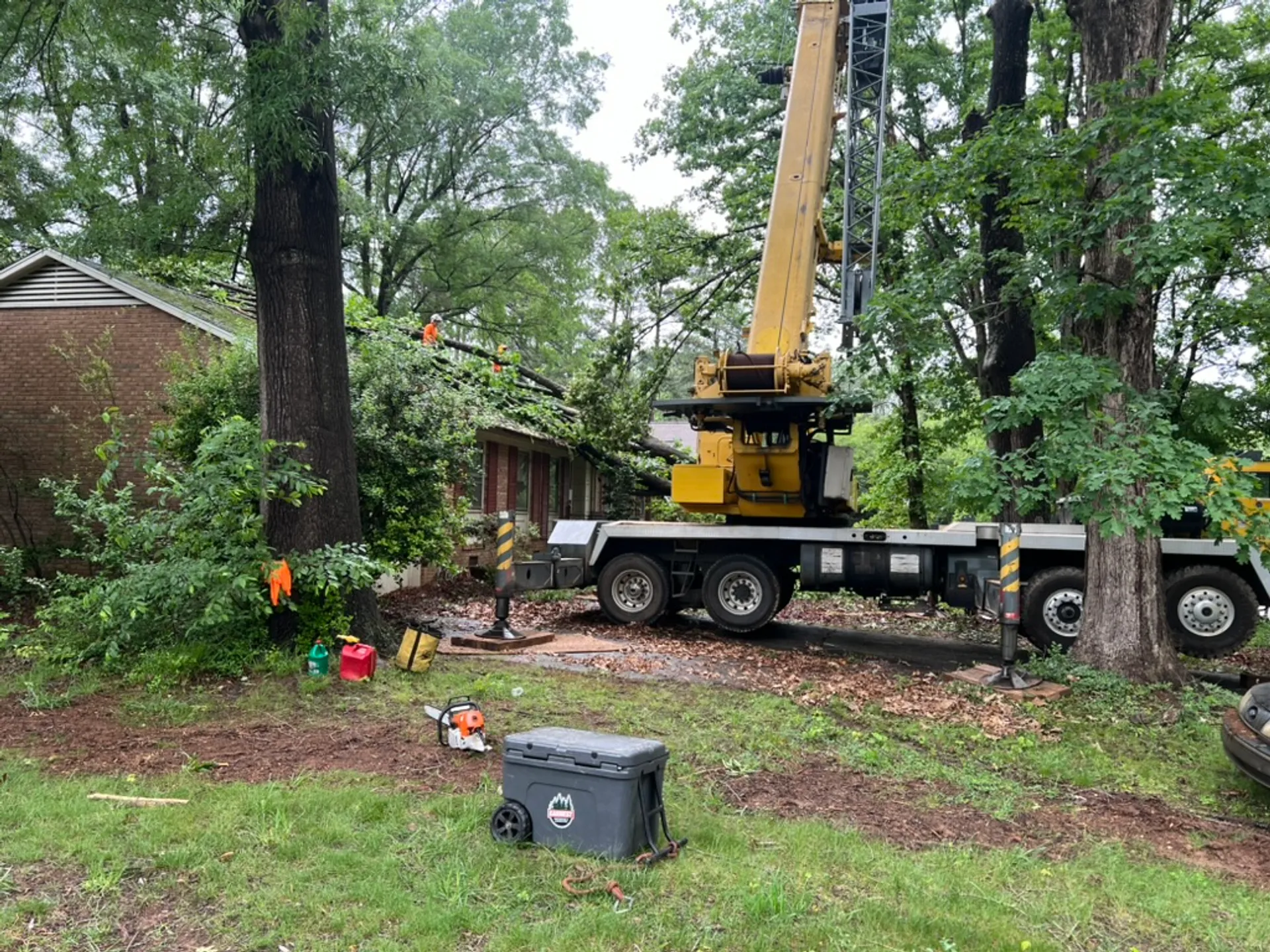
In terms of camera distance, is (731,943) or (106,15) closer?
(731,943)

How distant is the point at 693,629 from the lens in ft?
41.4

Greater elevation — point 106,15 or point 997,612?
point 106,15

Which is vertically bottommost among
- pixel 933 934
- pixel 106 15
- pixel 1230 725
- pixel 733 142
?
pixel 933 934

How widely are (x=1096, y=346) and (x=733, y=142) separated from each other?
11267 millimetres

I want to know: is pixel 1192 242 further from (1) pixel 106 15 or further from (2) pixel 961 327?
(2) pixel 961 327

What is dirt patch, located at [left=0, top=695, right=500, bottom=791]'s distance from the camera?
560 cm

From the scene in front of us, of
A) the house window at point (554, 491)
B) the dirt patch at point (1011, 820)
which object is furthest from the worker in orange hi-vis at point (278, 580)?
the house window at point (554, 491)

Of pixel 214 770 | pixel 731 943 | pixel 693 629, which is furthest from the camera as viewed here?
pixel 693 629

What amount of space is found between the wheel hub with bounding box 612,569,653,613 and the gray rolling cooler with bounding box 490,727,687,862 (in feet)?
25.9

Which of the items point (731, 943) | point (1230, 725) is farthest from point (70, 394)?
point (1230, 725)

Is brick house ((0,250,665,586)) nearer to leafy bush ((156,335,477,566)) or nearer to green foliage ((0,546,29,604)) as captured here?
green foliage ((0,546,29,604))

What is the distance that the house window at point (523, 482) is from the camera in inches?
751

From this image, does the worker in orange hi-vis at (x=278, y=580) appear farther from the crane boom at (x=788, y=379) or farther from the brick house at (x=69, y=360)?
the brick house at (x=69, y=360)

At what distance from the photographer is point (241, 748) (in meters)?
6.10
